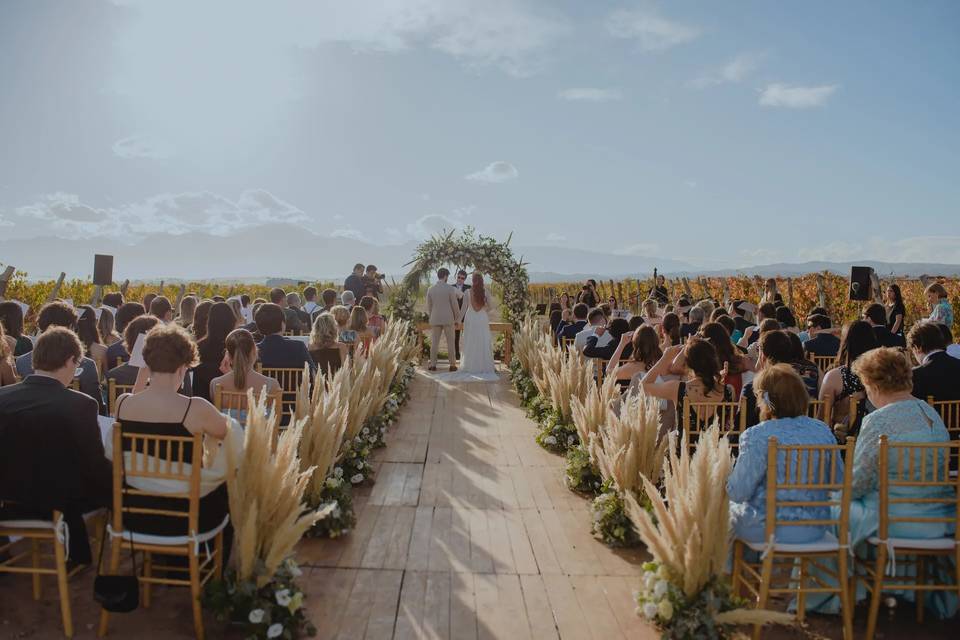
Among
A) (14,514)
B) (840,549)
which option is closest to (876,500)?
(840,549)

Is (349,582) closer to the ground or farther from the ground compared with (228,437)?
closer to the ground

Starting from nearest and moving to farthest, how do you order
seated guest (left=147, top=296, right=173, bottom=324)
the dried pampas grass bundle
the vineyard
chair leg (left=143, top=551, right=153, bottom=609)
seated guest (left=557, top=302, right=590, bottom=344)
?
the dried pampas grass bundle < chair leg (left=143, top=551, right=153, bottom=609) < seated guest (left=147, top=296, right=173, bottom=324) < seated guest (left=557, top=302, right=590, bottom=344) < the vineyard

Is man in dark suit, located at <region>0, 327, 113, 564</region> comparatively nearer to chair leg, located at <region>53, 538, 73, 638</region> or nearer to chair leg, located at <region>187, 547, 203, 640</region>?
chair leg, located at <region>53, 538, 73, 638</region>

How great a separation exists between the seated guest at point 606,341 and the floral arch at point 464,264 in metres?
5.90

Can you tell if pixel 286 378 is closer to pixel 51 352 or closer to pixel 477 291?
pixel 51 352

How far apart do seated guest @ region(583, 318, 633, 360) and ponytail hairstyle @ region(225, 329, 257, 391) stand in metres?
4.08

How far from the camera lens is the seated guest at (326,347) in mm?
7863

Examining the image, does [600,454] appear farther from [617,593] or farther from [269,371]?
[269,371]

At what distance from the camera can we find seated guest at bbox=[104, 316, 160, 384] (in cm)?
582

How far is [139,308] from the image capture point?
689cm

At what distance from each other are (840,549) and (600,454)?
197 centimetres

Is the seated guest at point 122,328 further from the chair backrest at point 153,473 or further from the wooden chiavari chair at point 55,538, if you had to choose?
the chair backrest at point 153,473

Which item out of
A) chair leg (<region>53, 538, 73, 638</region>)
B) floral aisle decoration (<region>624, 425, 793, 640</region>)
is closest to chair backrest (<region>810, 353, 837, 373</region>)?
floral aisle decoration (<region>624, 425, 793, 640</region>)

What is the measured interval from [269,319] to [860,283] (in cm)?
1069
